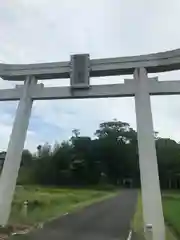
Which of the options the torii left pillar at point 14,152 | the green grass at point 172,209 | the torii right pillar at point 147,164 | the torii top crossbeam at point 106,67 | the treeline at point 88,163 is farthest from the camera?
the treeline at point 88,163

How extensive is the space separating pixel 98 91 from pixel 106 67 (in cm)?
64


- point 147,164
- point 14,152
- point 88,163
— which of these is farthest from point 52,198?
point 147,164

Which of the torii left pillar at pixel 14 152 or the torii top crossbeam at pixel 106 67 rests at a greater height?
the torii top crossbeam at pixel 106 67

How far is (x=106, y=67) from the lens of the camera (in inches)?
370

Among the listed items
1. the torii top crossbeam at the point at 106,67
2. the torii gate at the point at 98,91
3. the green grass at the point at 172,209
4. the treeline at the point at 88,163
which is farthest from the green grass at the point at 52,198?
the torii top crossbeam at the point at 106,67

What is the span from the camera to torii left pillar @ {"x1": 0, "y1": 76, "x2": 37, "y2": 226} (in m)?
9.27

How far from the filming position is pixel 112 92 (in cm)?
930

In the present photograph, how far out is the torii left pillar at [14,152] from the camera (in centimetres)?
927

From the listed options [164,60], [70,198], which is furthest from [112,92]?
[70,198]

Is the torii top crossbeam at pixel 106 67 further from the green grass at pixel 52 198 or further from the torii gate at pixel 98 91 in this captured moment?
the green grass at pixel 52 198

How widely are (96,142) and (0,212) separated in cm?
1038

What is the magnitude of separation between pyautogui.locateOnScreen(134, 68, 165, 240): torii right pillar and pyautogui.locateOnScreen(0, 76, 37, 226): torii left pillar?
2903 mm

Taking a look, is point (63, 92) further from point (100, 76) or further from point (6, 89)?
point (6, 89)

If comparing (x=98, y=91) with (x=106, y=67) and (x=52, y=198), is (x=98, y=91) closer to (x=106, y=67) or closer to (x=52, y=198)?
(x=106, y=67)
